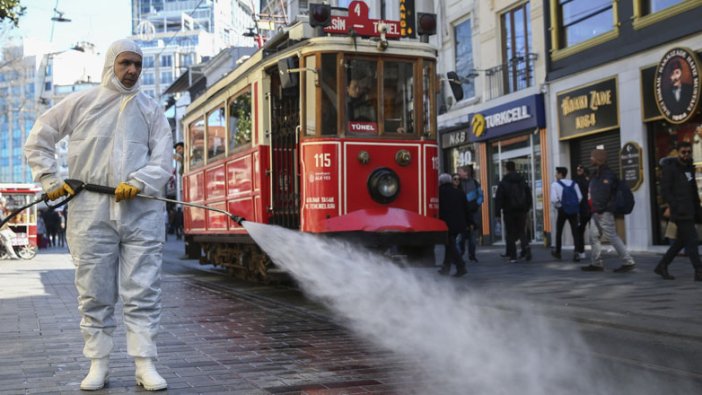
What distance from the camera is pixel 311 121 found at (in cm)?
1077

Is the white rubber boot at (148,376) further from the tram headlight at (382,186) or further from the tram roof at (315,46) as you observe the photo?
the tram roof at (315,46)

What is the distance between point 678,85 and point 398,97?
7.22 m

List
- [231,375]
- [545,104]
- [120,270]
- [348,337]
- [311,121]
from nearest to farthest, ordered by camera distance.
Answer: [120,270] → [231,375] → [348,337] → [311,121] → [545,104]

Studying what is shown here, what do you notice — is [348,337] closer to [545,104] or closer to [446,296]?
[446,296]

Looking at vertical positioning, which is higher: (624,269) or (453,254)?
(453,254)

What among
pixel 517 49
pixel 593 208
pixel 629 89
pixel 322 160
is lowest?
pixel 593 208

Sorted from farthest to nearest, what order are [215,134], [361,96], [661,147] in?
[661,147] < [215,134] < [361,96]

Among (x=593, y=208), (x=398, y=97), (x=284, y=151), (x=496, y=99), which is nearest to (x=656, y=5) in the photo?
(x=593, y=208)

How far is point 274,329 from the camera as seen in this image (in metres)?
8.16

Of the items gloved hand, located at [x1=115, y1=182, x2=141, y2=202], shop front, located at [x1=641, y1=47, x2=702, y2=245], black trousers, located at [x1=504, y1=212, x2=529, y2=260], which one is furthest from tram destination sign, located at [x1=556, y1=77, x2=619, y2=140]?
gloved hand, located at [x1=115, y1=182, x2=141, y2=202]

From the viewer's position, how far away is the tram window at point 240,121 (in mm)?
12430

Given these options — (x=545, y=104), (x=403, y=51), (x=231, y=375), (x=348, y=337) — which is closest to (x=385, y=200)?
Result: (x=403, y=51)

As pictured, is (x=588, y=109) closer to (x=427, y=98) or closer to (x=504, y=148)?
(x=504, y=148)

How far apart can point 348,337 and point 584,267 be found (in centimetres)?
711
